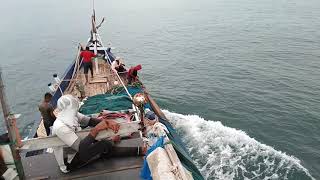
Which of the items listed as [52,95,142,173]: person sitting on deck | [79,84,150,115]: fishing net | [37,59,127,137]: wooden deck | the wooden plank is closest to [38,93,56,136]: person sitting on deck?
[79,84,150,115]: fishing net

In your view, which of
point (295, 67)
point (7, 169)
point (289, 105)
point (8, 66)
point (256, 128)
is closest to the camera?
point (7, 169)

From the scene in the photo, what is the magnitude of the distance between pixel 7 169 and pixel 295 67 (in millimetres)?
24349

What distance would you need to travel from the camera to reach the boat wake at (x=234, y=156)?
1292 cm

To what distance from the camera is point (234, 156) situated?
13914 mm

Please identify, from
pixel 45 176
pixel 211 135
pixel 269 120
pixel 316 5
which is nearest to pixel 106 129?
pixel 45 176

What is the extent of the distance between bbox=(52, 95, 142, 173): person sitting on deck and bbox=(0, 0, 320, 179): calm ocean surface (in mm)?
6624

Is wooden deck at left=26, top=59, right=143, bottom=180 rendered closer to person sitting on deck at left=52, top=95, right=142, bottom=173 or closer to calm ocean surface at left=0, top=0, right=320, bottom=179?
person sitting on deck at left=52, top=95, right=142, bottom=173

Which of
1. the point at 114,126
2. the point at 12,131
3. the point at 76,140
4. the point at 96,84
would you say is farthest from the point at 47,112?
the point at 96,84

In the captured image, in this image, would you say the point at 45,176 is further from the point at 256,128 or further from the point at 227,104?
the point at 227,104

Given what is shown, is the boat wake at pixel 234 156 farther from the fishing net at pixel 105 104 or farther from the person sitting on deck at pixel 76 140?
the person sitting on deck at pixel 76 140

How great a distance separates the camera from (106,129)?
22.0 feet

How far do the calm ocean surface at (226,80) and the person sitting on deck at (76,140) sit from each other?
6.62 metres

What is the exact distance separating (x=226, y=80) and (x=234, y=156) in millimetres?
11576

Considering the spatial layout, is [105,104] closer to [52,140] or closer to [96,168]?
[96,168]
